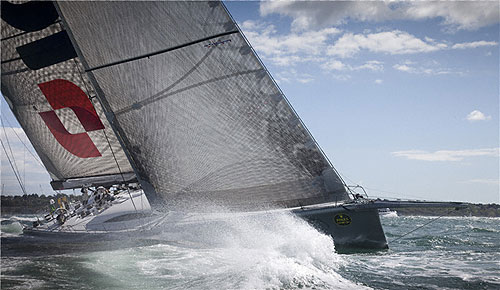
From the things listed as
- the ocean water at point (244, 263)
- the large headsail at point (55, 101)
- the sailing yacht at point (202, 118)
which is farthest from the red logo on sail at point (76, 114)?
the ocean water at point (244, 263)

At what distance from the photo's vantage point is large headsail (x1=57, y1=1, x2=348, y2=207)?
8.47 metres

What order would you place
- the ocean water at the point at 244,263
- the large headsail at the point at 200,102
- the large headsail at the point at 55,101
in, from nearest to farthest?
the ocean water at the point at 244,263 → the large headsail at the point at 200,102 → the large headsail at the point at 55,101

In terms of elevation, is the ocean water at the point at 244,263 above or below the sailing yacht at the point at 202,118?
below

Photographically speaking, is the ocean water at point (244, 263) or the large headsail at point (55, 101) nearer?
the ocean water at point (244, 263)

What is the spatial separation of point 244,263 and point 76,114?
8.56 metres

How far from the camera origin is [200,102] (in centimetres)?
898

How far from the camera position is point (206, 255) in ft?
29.8

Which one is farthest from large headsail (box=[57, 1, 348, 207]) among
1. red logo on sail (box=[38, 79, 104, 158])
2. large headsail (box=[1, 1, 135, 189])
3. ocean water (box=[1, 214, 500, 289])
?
red logo on sail (box=[38, 79, 104, 158])

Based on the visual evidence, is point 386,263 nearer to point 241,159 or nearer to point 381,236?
point 381,236

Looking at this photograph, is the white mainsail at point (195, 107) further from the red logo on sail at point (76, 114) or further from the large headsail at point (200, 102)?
the red logo on sail at point (76, 114)

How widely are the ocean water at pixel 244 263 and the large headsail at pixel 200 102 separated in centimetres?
88

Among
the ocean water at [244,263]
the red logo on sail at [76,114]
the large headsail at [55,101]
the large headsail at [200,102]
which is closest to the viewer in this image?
the ocean water at [244,263]

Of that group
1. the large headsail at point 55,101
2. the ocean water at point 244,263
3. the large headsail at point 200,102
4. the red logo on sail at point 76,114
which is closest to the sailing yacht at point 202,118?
the large headsail at point 200,102

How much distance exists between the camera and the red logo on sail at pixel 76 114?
1317cm
